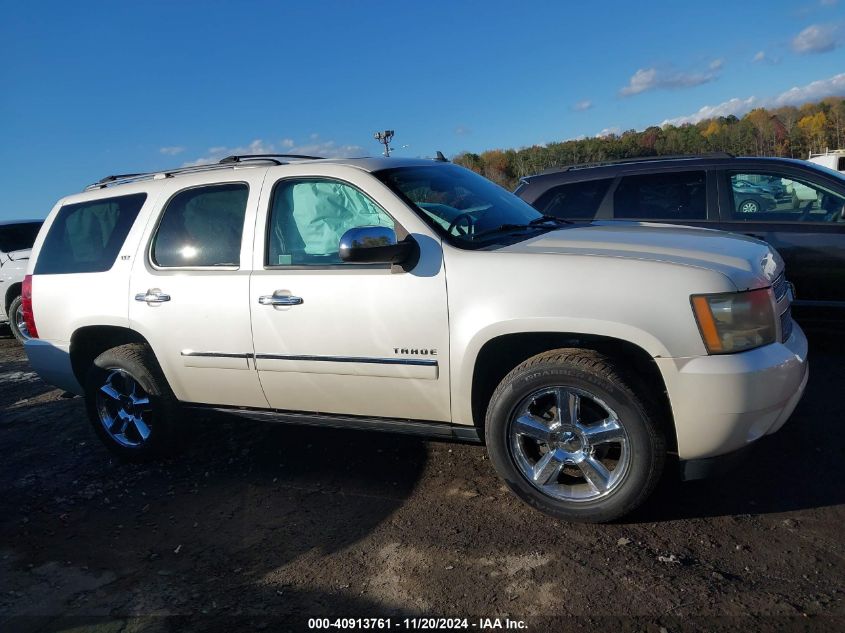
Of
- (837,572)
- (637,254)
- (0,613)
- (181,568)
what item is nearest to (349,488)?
(181,568)

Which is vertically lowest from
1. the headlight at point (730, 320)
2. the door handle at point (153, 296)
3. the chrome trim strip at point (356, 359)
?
the chrome trim strip at point (356, 359)

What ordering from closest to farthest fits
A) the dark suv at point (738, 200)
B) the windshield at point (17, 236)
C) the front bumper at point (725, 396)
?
the front bumper at point (725, 396)
the dark suv at point (738, 200)
the windshield at point (17, 236)

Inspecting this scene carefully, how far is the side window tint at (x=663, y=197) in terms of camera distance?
5848 millimetres

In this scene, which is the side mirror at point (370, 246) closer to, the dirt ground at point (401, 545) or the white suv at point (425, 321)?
the white suv at point (425, 321)

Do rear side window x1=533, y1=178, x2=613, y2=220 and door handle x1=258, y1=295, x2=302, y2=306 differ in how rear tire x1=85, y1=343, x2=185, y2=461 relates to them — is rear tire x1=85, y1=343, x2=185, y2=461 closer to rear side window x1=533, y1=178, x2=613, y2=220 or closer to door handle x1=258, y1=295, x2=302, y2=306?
door handle x1=258, y1=295, x2=302, y2=306

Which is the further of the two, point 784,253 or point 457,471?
point 784,253

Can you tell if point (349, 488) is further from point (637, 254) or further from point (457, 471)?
point (637, 254)

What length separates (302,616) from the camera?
2668 millimetres

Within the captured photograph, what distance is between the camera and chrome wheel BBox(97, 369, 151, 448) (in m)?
4.46

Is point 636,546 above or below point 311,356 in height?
below

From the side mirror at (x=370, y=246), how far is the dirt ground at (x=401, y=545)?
1375 millimetres

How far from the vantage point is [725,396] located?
9.13 ft

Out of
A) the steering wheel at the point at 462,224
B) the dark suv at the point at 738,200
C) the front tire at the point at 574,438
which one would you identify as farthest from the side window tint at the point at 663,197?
the front tire at the point at 574,438

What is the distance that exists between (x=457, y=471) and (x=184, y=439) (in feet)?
6.42
